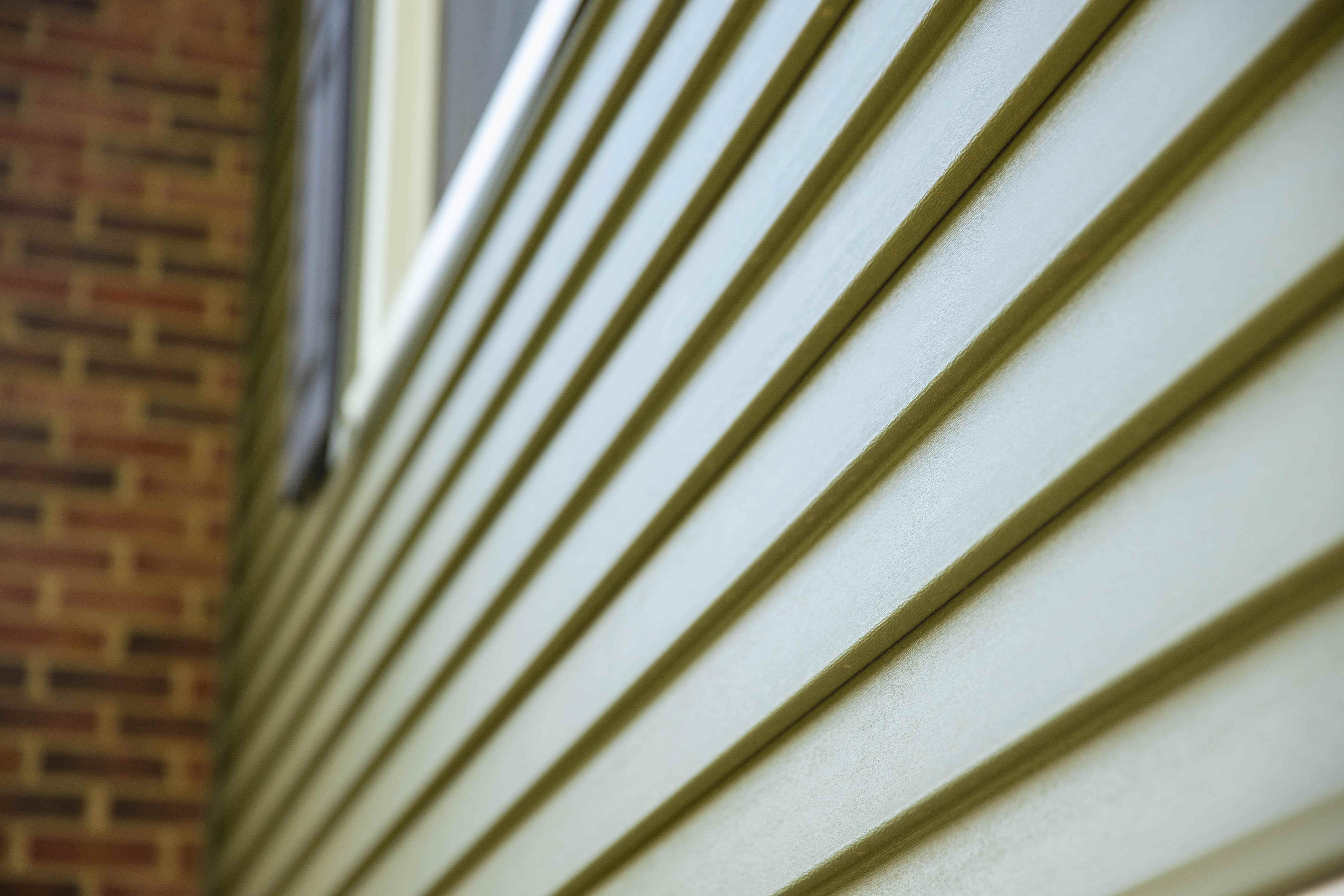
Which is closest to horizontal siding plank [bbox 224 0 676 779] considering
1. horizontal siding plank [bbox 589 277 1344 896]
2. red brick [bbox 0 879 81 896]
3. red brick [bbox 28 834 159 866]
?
red brick [bbox 28 834 159 866]

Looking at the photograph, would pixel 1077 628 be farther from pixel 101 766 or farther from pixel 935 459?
pixel 101 766

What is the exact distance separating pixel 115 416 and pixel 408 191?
1.35m

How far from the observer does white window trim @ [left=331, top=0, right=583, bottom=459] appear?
1829mm

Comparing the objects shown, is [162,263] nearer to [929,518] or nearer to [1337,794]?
[929,518]

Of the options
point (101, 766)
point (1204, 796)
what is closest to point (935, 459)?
point (1204, 796)

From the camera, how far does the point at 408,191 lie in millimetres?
2514

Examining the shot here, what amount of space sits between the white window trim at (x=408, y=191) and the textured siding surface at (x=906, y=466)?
0.08 metres

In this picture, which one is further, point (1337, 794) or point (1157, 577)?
point (1157, 577)

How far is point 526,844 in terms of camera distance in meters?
1.52

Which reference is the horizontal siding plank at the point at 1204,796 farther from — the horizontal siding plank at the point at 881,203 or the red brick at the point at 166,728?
the red brick at the point at 166,728

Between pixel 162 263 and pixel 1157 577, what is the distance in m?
3.35

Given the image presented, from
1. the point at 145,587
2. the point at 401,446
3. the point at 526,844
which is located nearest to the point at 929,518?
the point at 526,844

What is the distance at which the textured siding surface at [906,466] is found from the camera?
25.9 inches

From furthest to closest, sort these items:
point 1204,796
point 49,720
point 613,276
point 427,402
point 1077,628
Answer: point 49,720
point 427,402
point 613,276
point 1077,628
point 1204,796
